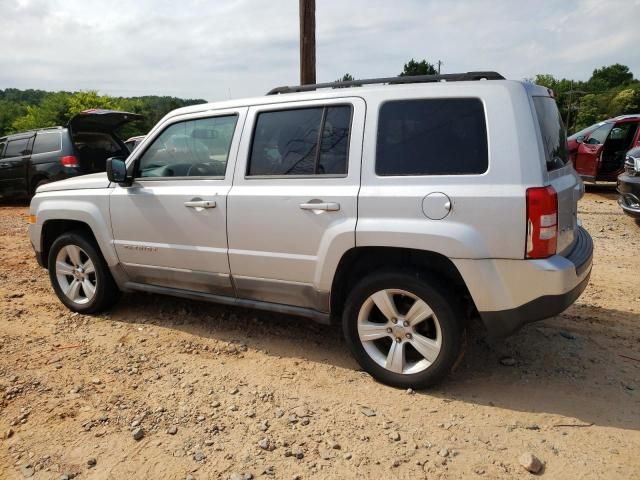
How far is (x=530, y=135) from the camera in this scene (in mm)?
2717

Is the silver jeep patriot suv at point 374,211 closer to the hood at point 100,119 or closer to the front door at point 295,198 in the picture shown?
the front door at point 295,198

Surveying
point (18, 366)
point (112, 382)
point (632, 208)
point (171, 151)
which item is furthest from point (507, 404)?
point (632, 208)

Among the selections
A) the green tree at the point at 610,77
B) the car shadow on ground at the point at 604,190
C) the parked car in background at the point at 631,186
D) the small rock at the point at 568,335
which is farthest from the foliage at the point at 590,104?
the small rock at the point at 568,335

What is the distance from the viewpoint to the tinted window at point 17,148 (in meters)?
11.0

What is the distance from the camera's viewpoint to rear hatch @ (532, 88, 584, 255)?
285 centimetres

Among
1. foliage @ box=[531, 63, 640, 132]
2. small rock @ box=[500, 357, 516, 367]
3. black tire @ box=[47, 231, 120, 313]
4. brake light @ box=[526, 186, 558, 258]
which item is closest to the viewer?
brake light @ box=[526, 186, 558, 258]

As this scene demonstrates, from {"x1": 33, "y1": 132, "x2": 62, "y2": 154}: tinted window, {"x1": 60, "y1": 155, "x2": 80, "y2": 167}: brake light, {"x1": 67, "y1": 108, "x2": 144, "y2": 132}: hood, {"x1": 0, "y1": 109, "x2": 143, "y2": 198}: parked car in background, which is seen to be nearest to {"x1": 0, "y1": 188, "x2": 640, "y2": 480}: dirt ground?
{"x1": 67, "y1": 108, "x2": 144, "y2": 132}: hood

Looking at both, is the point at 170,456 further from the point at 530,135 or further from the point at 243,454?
the point at 530,135

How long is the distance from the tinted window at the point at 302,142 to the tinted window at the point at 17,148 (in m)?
9.60

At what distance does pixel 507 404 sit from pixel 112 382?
254 centimetres

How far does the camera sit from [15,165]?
1107 cm

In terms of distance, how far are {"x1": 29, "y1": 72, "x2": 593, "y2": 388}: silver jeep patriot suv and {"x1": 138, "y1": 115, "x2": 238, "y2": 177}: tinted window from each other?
0.01 metres

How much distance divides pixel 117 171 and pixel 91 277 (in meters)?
1.16

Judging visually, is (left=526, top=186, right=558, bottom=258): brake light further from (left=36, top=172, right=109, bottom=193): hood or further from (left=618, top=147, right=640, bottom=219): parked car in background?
(left=618, top=147, right=640, bottom=219): parked car in background
